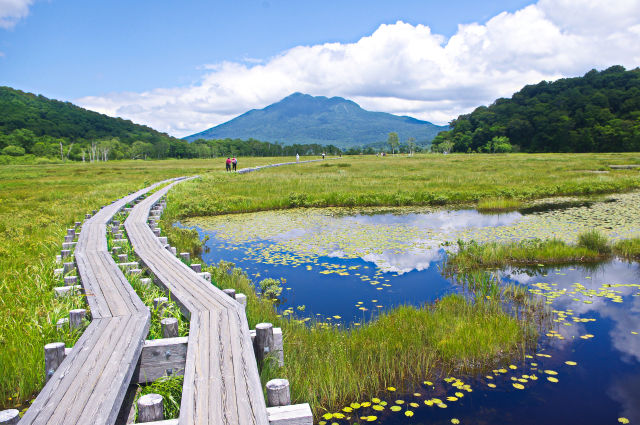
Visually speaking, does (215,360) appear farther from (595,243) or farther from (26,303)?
(595,243)

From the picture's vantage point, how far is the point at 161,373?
4.27 meters

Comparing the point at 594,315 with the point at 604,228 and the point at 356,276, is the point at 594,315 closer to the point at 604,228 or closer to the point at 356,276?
the point at 356,276

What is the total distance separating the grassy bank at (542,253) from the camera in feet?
33.1

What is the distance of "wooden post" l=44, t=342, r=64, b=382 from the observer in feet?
12.3

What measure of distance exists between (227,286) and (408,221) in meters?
9.80

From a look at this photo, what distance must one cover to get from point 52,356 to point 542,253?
10.5 metres

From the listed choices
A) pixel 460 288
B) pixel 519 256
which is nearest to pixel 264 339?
pixel 460 288

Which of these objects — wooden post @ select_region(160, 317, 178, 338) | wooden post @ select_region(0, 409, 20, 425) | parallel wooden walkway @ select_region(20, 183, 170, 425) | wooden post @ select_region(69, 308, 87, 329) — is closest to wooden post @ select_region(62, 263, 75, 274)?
parallel wooden walkway @ select_region(20, 183, 170, 425)

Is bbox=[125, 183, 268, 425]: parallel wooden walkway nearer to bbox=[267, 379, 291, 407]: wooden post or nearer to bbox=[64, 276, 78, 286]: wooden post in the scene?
bbox=[267, 379, 291, 407]: wooden post

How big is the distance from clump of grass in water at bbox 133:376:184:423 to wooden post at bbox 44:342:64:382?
2.71 ft

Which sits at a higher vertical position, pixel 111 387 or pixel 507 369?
pixel 111 387

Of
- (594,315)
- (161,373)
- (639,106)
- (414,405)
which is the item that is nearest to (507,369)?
(414,405)

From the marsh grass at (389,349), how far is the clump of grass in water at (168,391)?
91cm

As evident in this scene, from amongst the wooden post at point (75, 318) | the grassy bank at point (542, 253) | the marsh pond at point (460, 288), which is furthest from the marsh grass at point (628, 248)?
the wooden post at point (75, 318)
